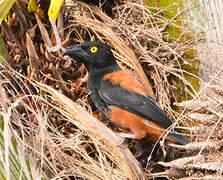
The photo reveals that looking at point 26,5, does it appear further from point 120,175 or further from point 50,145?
point 120,175

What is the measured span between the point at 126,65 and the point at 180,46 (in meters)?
0.57

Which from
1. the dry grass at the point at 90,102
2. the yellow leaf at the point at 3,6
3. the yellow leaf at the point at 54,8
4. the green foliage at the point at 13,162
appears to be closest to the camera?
the green foliage at the point at 13,162

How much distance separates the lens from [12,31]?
3.36 m

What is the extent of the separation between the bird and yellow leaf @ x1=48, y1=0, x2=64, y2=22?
317 millimetres

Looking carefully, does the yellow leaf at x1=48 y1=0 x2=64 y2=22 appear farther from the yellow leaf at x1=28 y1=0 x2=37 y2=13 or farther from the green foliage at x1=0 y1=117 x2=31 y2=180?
the green foliage at x1=0 y1=117 x2=31 y2=180

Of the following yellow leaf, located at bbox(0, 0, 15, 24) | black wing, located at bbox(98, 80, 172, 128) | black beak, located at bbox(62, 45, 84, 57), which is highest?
yellow leaf, located at bbox(0, 0, 15, 24)

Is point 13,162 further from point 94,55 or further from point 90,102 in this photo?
point 94,55

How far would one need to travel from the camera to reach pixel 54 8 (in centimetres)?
318

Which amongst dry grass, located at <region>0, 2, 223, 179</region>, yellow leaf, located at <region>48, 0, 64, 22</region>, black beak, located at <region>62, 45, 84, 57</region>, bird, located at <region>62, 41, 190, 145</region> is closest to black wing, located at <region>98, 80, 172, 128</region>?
bird, located at <region>62, 41, 190, 145</region>

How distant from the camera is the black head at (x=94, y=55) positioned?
3394 millimetres

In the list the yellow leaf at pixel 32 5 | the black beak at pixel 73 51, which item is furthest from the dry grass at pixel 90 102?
the yellow leaf at pixel 32 5

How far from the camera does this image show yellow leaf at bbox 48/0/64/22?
3.14m

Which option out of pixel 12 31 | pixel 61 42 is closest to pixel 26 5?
pixel 12 31

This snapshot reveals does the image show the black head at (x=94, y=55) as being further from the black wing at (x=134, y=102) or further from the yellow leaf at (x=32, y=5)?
the yellow leaf at (x=32, y=5)
